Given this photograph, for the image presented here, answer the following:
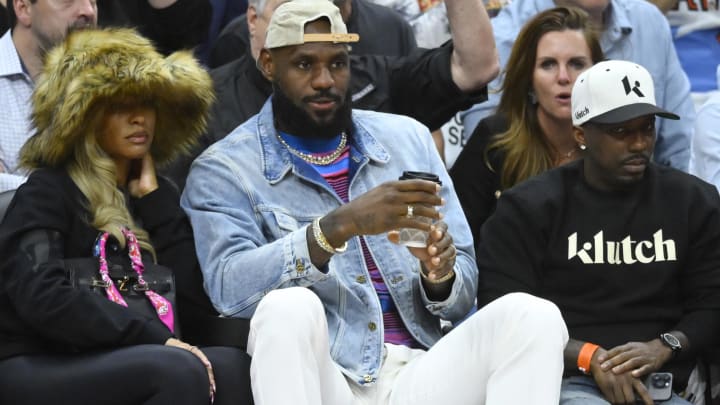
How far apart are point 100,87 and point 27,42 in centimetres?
114

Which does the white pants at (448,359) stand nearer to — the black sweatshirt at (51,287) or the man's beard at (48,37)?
the black sweatshirt at (51,287)

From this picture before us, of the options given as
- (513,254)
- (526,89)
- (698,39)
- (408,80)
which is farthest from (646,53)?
(513,254)

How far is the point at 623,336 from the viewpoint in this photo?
4.52 m

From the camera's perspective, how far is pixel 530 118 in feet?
18.3

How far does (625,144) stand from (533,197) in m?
0.35

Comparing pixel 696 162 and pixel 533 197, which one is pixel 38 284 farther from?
pixel 696 162

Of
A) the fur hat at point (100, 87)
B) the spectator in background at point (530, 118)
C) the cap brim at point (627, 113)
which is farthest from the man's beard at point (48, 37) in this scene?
the cap brim at point (627, 113)

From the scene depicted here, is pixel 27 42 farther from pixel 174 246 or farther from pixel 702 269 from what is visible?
pixel 702 269

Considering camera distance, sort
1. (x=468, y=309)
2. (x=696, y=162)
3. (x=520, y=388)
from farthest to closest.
→ (x=696, y=162), (x=468, y=309), (x=520, y=388)

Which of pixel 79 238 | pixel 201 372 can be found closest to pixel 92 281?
pixel 79 238

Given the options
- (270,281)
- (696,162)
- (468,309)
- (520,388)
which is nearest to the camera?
(520,388)

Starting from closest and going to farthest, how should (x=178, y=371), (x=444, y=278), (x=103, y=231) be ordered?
(x=178, y=371), (x=103, y=231), (x=444, y=278)

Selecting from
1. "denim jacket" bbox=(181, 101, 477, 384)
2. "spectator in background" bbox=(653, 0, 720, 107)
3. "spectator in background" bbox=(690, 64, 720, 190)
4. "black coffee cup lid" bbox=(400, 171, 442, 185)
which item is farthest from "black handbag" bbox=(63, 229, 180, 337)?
"spectator in background" bbox=(653, 0, 720, 107)

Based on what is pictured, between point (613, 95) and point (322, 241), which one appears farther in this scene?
point (613, 95)
